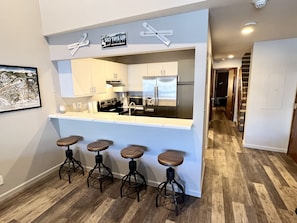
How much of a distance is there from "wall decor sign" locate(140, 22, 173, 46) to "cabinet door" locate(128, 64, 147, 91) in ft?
7.33

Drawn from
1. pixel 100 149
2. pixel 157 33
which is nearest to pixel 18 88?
pixel 100 149

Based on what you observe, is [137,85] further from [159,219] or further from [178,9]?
[159,219]

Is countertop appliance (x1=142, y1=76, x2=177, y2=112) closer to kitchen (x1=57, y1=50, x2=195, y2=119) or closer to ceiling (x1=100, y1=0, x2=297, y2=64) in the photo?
kitchen (x1=57, y1=50, x2=195, y2=119)

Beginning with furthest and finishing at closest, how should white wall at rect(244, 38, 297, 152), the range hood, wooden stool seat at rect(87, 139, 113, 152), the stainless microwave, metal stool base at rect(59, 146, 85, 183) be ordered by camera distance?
the stainless microwave < the range hood < white wall at rect(244, 38, 297, 152) < metal stool base at rect(59, 146, 85, 183) < wooden stool seat at rect(87, 139, 113, 152)

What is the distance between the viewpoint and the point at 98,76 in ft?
11.3

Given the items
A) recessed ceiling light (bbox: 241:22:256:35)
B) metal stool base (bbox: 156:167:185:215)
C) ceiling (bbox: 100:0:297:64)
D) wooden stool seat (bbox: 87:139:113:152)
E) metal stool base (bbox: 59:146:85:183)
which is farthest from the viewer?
metal stool base (bbox: 59:146:85:183)

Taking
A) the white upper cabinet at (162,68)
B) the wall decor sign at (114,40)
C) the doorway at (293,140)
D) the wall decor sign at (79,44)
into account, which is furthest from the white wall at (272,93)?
the wall decor sign at (79,44)

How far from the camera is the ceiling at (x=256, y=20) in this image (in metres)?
1.94

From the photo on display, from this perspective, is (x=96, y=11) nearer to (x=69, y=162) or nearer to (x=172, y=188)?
(x=69, y=162)

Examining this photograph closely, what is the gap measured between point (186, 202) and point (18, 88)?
294 cm

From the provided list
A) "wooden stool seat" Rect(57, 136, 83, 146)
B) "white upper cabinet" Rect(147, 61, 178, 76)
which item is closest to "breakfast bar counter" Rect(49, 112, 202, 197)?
"wooden stool seat" Rect(57, 136, 83, 146)

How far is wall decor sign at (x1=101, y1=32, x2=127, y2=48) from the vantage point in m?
2.29

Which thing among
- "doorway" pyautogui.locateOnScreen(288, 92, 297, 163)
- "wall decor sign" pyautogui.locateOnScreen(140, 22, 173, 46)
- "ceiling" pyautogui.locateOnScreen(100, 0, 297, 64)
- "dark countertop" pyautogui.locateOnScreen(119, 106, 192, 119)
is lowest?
"doorway" pyautogui.locateOnScreen(288, 92, 297, 163)

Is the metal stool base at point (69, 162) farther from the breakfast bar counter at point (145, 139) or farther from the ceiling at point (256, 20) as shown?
the ceiling at point (256, 20)
